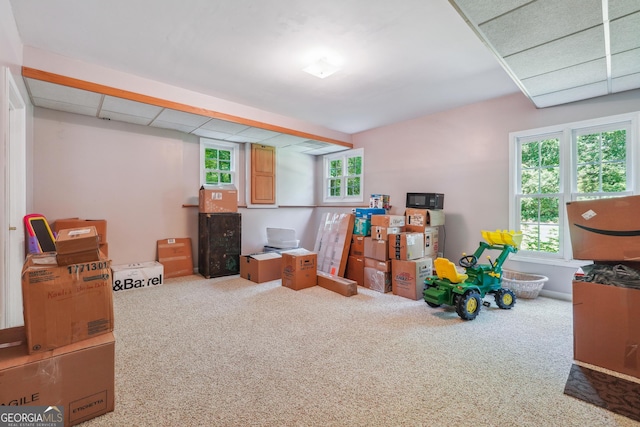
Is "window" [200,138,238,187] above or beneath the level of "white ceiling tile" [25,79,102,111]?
beneath

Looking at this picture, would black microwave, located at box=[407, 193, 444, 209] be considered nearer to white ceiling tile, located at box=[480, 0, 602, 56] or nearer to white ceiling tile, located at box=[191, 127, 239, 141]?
white ceiling tile, located at box=[480, 0, 602, 56]

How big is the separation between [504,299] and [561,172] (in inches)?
70.6

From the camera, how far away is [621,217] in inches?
78.5

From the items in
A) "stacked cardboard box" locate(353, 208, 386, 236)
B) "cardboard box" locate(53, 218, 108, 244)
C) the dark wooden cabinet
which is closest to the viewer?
"cardboard box" locate(53, 218, 108, 244)

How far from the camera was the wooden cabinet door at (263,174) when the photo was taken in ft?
18.5

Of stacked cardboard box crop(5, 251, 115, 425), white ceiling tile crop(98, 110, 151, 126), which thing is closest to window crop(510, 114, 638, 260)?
stacked cardboard box crop(5, 251, 115, 425)

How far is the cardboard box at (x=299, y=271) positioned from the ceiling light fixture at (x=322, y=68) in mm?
2348

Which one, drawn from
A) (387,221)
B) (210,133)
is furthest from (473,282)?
(210,133)

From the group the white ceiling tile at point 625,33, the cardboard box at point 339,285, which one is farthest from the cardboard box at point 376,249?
the white ceiling tile at point 625,33

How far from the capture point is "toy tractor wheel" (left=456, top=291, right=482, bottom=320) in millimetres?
2811

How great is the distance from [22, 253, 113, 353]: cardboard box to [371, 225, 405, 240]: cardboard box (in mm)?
3107

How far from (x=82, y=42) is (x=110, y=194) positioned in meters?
2.19

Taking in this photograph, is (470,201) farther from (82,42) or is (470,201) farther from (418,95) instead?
(82,42)

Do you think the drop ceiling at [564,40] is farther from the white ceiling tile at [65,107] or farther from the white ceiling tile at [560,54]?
the white ceiling tile at [65,107]
